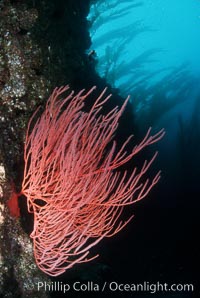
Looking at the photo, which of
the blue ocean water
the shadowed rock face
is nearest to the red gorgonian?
the shadowed rock face

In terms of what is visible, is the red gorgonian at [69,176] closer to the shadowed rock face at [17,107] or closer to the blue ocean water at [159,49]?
the shadowed rock face at [17,107]

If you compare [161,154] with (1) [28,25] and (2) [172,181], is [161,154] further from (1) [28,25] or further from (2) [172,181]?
(1) [28,25]

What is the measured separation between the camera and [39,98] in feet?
12.2

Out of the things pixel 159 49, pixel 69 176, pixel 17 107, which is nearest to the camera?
pixel 69 176

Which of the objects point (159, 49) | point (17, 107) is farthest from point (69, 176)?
point (159, 49)

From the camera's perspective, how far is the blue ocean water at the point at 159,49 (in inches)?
689

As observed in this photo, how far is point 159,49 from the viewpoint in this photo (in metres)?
19.5

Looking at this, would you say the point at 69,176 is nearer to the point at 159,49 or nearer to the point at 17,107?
the point at 17,107

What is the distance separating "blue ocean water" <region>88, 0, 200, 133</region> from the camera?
17500mm

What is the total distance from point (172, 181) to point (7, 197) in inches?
374

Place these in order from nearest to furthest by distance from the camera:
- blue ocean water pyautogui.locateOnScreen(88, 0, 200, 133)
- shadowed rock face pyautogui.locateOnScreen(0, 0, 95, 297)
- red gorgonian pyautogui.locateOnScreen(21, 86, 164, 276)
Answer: red gorgonian pyautogui.locateOnScreen(21, 86, 164, 276) < shadowed rock face pyautogui.locateOnScreen(0, 0, 95, 297) < blue ocean water pyautogui.locateOnScreen(88, 0, 200, 133)

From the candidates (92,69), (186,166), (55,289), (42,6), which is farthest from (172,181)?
(42,6)

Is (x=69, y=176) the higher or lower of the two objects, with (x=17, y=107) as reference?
lower

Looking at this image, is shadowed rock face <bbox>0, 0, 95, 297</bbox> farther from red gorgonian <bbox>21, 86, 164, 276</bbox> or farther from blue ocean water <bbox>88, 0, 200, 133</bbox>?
blue ocean water <bbox>88, 0, 200, 133</bbox>
